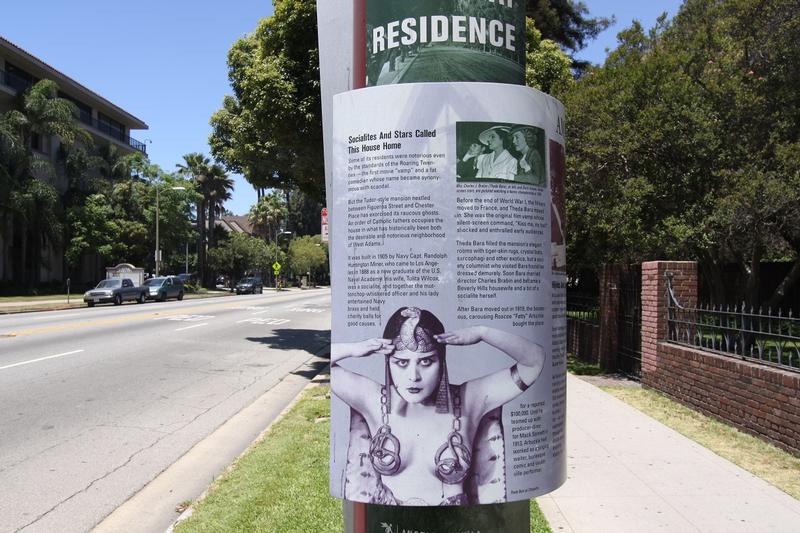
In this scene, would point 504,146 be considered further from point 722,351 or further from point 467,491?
point 722,351

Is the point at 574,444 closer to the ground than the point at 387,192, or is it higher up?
closer to the ground

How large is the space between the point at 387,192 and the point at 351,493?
51.2 inches

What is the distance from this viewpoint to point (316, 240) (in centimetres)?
9594

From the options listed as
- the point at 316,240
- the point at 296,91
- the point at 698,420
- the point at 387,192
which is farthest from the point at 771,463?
the point at 316,240

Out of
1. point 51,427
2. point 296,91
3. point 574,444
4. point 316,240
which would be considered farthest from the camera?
point 316,240

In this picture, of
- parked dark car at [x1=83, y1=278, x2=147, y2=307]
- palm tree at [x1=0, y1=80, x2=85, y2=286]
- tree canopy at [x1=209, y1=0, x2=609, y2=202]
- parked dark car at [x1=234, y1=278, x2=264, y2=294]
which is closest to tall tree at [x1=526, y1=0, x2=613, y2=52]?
tree canopy at [x1=209, y1=0, x2=609, y2=202]

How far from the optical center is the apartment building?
40906 millimetres

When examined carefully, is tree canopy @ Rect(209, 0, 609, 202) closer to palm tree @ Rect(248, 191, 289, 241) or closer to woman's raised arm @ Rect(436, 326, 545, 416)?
woman's raised arm @ Rect(436, 326, 545, 416)

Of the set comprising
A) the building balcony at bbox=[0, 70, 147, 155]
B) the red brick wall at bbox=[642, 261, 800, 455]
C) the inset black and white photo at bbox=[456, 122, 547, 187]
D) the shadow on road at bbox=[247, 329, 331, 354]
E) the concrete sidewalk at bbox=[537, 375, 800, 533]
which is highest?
the building balcony at bbox=[0, 70, 147, 155]

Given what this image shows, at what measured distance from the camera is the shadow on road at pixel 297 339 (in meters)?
16.7

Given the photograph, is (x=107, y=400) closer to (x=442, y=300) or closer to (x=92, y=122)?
(x=442, y=300)

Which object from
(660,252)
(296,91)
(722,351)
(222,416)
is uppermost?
(296,91)

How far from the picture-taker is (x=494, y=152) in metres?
2.62

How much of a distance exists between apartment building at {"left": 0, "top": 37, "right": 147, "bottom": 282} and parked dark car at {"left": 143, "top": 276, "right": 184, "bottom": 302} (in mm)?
8512
